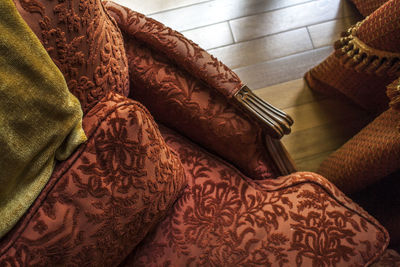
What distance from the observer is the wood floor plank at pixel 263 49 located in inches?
47.5

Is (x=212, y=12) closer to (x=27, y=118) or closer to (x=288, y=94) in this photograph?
(x=288, y=94)

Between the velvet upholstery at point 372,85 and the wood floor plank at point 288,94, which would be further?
the wood floor plank at point 288,94

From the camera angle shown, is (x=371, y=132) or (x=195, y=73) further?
(x=371, y=132)

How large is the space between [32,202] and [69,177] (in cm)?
7

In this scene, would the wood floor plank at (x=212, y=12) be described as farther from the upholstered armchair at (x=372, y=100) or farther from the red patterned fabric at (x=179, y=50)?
the red patterned fabric at (x=179, y=50)

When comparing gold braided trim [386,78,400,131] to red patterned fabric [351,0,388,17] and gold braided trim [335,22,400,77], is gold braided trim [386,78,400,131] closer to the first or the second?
gold braided trim [335,22,400,77]

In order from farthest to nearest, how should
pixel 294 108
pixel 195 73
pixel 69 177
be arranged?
pixel 294 108
pixel 195 73
pixel 69 177

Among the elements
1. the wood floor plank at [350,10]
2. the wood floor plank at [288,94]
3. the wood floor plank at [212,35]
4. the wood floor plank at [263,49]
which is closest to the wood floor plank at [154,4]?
the wood floor plank at [212,35]

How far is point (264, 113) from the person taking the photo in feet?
2.17

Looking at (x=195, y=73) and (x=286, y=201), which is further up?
(x=195, y=73)

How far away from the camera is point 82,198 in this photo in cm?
53

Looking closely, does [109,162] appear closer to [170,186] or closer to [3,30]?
[170,186]

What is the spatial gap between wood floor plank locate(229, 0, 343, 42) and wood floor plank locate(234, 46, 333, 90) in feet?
0.41

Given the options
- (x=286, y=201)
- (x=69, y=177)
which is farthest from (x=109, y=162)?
(x=286, y=201)
